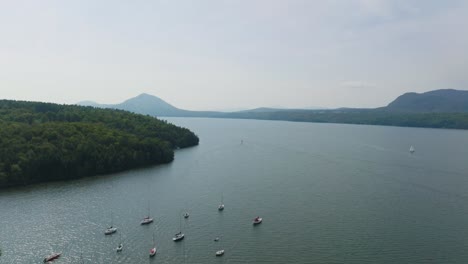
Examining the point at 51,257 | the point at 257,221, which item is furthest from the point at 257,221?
the point at 51,257

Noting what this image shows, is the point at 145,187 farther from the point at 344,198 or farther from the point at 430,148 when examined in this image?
the point at 430,148

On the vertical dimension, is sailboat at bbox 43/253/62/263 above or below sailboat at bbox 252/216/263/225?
below

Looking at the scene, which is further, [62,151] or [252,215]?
[62,151]

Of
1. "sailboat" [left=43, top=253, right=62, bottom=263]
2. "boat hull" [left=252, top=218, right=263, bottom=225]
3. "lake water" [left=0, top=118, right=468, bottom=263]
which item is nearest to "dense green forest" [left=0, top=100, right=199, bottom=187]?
"lake water" [left=0, top=118, right=468, bottom=263]

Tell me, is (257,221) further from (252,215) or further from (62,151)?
(62,151)

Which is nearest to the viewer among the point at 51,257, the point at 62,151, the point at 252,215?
the point at 51,257

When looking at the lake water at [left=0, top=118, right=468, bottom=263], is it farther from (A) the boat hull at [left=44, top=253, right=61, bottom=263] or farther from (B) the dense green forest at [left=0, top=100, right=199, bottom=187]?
(B) the dense green forest at [left=0, top=100, right=199, bottom=187]

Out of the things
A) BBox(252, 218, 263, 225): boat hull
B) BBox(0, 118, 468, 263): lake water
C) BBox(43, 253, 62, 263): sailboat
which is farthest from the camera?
BBox(252, 218, 263, 225): boat hull

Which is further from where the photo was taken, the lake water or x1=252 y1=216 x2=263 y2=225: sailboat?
x1=252 y1=216 x2=263 y2=225: sailboat

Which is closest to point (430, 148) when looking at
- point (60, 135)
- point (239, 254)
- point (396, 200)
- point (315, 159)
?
point (315, 159)
